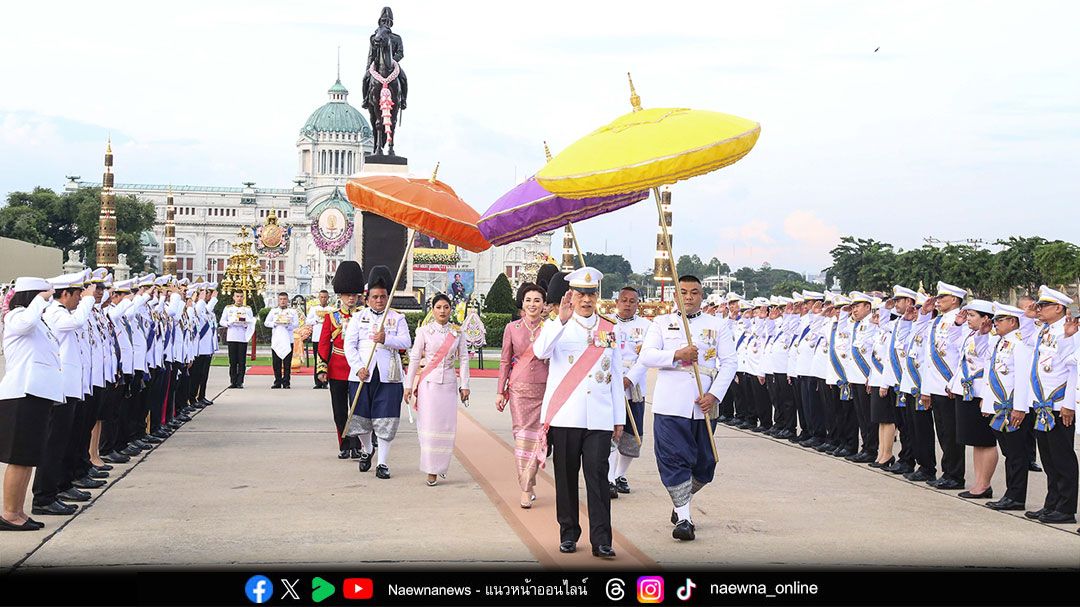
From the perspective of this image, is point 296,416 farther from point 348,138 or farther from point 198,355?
point 348,138

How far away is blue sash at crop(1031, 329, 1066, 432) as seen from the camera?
9.51 m

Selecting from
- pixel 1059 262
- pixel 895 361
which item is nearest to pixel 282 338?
pixel 895 361

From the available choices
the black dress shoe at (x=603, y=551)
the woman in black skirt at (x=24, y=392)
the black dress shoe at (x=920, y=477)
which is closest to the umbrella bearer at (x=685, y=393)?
the black dress shoe at (x=603, y=551)

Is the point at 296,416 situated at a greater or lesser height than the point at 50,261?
lesser

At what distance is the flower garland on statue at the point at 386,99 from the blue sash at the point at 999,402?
72.8ft

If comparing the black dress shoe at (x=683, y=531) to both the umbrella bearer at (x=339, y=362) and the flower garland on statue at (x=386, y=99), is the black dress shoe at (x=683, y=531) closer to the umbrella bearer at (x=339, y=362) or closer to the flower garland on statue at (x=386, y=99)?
the umbrella bearer at (x=339, y=362)

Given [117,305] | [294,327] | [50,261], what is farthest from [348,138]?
[117,305]

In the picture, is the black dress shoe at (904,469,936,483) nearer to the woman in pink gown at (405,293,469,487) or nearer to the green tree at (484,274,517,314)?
the woman in pink gown at (405,293,469,487)

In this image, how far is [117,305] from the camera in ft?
39.0

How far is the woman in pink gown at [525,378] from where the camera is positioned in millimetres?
10281

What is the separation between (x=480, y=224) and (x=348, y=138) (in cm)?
13969

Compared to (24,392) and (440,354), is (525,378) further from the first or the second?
(24,392)

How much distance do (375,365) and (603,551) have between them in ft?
16.8

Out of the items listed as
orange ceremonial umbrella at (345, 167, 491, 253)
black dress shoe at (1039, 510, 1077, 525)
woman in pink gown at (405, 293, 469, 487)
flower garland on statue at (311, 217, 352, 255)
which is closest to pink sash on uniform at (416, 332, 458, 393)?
woman in pink gown at (405, 293, 469, 487)
